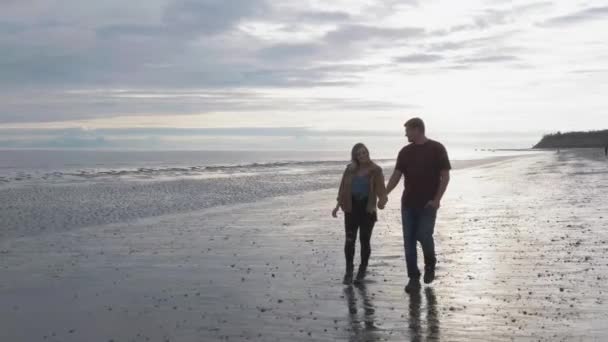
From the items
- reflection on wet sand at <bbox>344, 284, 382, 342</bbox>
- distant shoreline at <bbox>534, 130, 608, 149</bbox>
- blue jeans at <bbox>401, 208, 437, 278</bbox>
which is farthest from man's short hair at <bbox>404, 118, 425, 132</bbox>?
distant shoreline at <bbox>534, 130, 608, 149</bbox>

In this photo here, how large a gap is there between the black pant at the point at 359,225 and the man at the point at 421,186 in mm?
691

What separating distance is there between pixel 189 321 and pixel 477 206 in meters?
13.8

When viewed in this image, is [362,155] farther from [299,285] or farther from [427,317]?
[427,317]

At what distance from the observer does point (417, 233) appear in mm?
8305

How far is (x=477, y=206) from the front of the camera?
19.0 metres

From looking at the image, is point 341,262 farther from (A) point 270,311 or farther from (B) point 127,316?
(B) point 127,316

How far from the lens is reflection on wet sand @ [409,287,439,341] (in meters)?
6.12

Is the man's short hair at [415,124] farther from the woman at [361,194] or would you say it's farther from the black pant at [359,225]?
the black pant at [359,225]

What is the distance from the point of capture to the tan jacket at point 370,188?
8719 mm

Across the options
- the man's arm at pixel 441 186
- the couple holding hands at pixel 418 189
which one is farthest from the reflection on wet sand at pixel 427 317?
the man's arm at pixel 441 186

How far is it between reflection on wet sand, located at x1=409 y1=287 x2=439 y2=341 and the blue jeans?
1.15 ft

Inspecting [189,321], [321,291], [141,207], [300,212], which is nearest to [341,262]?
[321,291]

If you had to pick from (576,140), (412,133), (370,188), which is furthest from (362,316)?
(576,140)

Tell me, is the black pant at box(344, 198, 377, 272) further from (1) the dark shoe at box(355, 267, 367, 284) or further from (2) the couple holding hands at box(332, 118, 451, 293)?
(2) the couple holding hands at box(332, 118, 451, 293)
